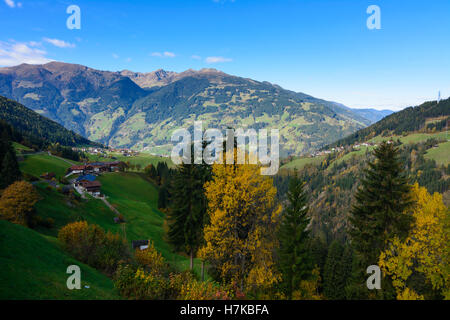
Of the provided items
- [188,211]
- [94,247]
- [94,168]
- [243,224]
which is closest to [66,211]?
[188,211]

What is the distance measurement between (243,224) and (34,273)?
1444 centimetres

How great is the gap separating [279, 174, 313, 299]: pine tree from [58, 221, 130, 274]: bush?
1837 cm

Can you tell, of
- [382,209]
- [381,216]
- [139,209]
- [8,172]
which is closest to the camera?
[381,216]

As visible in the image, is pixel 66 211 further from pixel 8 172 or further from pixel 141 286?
pixel 141 286

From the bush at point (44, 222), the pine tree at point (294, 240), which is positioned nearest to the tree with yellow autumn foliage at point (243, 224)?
the pine tree at point (294, 240)

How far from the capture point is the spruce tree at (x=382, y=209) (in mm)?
24438

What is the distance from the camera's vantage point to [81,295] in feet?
46.7

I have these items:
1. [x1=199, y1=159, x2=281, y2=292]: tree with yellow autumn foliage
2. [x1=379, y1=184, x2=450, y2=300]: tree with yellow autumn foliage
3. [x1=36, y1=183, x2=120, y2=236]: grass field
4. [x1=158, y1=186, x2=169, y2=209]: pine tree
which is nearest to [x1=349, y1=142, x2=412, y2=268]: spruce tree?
[x1=379, y1=184, x2=450, y2=300]: tree with yellow autumn foliage

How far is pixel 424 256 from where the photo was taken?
21.4 meters

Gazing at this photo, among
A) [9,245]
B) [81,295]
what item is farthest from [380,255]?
[9,245]

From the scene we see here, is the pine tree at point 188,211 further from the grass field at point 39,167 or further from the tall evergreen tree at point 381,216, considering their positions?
the grass field at point 39,167

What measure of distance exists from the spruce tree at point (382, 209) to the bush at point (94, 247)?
2525 cm

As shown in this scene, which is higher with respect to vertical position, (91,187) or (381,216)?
(381,216)
